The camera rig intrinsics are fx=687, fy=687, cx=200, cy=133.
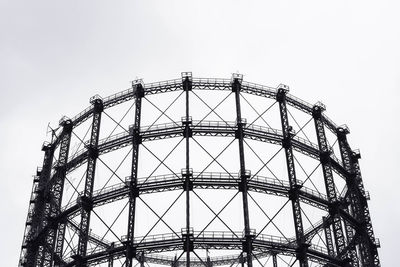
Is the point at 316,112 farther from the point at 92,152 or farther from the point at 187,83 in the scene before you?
the point at 92,152

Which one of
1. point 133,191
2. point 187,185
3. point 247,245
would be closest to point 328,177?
point 247,245

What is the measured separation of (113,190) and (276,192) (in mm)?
6624

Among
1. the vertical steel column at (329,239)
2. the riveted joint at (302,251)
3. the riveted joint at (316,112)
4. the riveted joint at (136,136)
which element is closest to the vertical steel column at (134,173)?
the riveted joint at (136,136)

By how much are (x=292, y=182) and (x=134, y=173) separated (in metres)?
6.50

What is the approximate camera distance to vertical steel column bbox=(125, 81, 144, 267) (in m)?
25.9

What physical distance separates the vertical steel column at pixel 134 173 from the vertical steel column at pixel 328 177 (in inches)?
325

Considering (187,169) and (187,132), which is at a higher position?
(187,132)

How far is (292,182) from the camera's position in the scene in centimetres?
2834

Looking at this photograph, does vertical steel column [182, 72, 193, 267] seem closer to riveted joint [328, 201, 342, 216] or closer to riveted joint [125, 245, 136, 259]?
riveted joint [125, 245, 136, 259]

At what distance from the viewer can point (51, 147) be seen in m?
34.0

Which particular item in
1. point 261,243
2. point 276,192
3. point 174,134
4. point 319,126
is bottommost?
point 261,243

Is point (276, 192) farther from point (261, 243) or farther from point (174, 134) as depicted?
point (174, 134)
